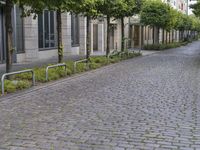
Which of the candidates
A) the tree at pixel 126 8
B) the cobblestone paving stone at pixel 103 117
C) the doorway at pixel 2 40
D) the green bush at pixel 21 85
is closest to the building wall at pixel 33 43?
the doorway at pixel 2 40

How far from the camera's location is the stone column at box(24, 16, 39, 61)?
22688 mm

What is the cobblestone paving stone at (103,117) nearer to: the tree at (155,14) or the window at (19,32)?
the window at (19,32)

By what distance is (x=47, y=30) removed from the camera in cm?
2605

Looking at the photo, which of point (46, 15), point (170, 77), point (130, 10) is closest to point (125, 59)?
point (130, 10)

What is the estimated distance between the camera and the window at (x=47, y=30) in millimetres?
25016

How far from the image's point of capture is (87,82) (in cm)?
1388

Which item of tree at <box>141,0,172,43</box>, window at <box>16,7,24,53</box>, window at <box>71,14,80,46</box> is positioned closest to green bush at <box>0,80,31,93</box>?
window at <box>16,7,24,53</box>

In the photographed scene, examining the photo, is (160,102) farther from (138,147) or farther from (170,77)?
(170,77)

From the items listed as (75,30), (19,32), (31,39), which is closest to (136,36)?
(75,30)

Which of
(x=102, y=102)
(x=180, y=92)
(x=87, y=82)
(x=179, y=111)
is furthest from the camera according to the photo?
(x=87, y=82)

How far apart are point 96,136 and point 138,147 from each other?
0.88m

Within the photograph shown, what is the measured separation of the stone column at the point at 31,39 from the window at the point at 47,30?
130cm

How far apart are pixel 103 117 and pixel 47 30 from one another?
18.6 m

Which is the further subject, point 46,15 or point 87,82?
point 46,15
